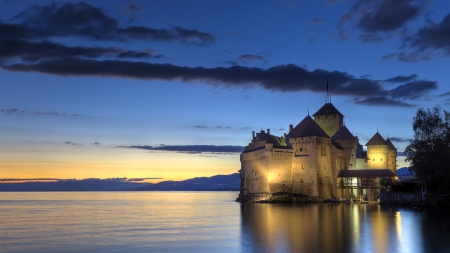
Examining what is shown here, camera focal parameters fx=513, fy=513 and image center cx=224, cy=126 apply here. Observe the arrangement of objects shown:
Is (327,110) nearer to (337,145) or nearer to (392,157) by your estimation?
(337,145)

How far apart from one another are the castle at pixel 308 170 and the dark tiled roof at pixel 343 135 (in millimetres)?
990

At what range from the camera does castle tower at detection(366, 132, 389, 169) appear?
68938 millimetres

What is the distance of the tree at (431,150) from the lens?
43.2m

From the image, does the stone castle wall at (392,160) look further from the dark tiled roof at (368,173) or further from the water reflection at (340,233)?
the water reflection at (340,233)

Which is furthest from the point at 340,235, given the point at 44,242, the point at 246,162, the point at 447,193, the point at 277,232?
the point at 246,162

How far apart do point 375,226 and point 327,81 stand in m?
43.9

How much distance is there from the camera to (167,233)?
33.5m

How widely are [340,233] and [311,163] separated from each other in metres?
28.6

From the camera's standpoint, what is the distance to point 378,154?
6912cm

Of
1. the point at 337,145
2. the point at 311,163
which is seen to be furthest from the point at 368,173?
the point at 311,163

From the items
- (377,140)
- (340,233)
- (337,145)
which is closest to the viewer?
(340,233)

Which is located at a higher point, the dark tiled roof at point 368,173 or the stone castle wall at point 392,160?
the stone castle wall at point 392,160

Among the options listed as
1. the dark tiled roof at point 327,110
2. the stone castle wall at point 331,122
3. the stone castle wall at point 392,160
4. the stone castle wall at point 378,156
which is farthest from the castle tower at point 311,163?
the stone castle wall at point 392,160

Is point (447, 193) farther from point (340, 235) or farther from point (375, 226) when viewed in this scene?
point (340, 235)
